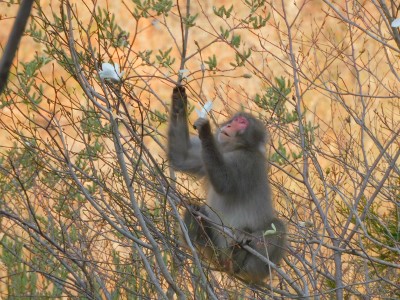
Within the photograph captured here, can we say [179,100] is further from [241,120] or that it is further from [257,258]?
[257,258]

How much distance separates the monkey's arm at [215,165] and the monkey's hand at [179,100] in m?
0.15

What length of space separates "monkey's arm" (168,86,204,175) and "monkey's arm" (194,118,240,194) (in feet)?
0.55

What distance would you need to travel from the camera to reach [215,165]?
5.34 meters

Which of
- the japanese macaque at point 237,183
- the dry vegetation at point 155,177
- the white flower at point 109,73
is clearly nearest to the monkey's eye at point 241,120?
the japanese macaque at point 237,183

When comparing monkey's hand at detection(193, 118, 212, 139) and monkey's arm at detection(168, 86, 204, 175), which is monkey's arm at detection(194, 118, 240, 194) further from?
monkey's arm at detection(168, 86, 204, 175)

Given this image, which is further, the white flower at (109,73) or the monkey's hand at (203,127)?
the monkey's hand at (203,127)

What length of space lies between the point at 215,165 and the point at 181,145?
0.26 m

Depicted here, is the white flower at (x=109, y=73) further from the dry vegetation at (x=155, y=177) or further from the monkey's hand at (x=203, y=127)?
the monkey's hand at (x=203, y=127)

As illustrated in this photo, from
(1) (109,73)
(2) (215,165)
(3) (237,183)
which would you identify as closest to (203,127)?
(2) (215,165)

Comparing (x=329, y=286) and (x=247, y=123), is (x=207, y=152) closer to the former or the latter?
(x=247, y=123)

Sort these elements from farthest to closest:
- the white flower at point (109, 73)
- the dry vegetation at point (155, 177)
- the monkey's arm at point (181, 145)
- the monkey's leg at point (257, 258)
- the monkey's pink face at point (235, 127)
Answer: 1. the monkey's pink face at point (235, 127)
2. the monkey's leg at point (257, 258)
3. the monkey's arm at point (181, 145)
4. the dry vegetation at point (155, 177)
5. the white flower at point (109, 73)

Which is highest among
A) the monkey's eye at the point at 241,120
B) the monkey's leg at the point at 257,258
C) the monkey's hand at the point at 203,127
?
the monkey's eye at the point at 241,120

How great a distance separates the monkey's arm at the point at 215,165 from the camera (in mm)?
4988

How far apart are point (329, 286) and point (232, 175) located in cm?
120
